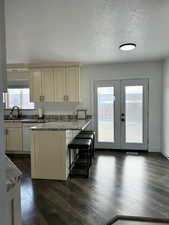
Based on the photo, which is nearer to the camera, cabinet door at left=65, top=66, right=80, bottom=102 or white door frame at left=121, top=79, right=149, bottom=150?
cabinet door at left=65, top=66, right=80, bottom=102

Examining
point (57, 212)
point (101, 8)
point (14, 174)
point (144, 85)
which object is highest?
point (101, 8)

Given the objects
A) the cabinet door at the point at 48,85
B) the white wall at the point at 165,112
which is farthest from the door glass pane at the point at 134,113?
the cabinet door at the point at 48,85

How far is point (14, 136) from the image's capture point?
15.6 ft

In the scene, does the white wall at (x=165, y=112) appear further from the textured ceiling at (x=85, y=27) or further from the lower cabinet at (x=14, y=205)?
the lower cabinet at (x=14, y=205)

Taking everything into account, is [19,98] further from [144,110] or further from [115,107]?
[144,110]

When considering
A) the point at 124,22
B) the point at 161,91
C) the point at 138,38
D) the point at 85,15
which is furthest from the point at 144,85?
the point at 85,15

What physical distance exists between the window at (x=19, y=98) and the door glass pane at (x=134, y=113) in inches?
112

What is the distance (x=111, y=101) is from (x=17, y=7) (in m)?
3.56

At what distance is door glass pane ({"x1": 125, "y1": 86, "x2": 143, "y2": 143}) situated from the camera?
16.1ft

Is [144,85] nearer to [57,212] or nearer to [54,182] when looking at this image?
[54,182]

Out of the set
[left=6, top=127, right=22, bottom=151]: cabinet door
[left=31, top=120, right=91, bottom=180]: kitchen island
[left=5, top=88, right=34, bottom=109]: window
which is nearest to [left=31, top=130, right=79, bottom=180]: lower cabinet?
[left=31, top=120, right=91, bottom=180]: kitchen island

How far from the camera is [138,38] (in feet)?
9.57

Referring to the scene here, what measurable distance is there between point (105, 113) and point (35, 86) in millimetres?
2118

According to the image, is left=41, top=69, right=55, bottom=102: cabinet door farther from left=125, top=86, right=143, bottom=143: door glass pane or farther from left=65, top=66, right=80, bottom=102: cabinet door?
left=125, top=86, right=143, bottom=143: door glass pane
